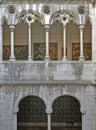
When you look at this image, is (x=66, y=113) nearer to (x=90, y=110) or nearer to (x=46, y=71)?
(x=90, y=110)

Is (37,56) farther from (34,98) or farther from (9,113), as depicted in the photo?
(9,113)

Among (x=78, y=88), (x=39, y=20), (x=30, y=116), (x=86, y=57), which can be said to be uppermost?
(x=39, y=20)

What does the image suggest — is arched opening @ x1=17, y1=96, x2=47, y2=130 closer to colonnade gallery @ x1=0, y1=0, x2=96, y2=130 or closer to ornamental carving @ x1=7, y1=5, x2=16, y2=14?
colonnade gallery @ x1=0, y1=0, x2=96, y2=130

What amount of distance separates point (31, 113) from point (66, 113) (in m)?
1.37

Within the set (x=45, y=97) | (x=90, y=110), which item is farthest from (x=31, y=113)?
(x=90, y=110)

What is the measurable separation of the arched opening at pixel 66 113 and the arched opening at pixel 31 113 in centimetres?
46

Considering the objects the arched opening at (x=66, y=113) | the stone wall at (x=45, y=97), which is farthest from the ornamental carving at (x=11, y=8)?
the arched opening at (x=66, y=113)

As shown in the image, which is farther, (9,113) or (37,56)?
(37,56)

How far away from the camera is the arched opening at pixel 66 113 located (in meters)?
16.6

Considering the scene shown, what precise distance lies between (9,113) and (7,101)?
1.48 ft

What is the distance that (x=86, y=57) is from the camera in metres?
17.5

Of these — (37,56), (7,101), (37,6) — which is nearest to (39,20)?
(37,6)

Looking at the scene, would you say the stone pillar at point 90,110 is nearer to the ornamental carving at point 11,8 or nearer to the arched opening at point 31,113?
the arched opening at point 31,113

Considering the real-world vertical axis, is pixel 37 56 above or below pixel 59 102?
above
